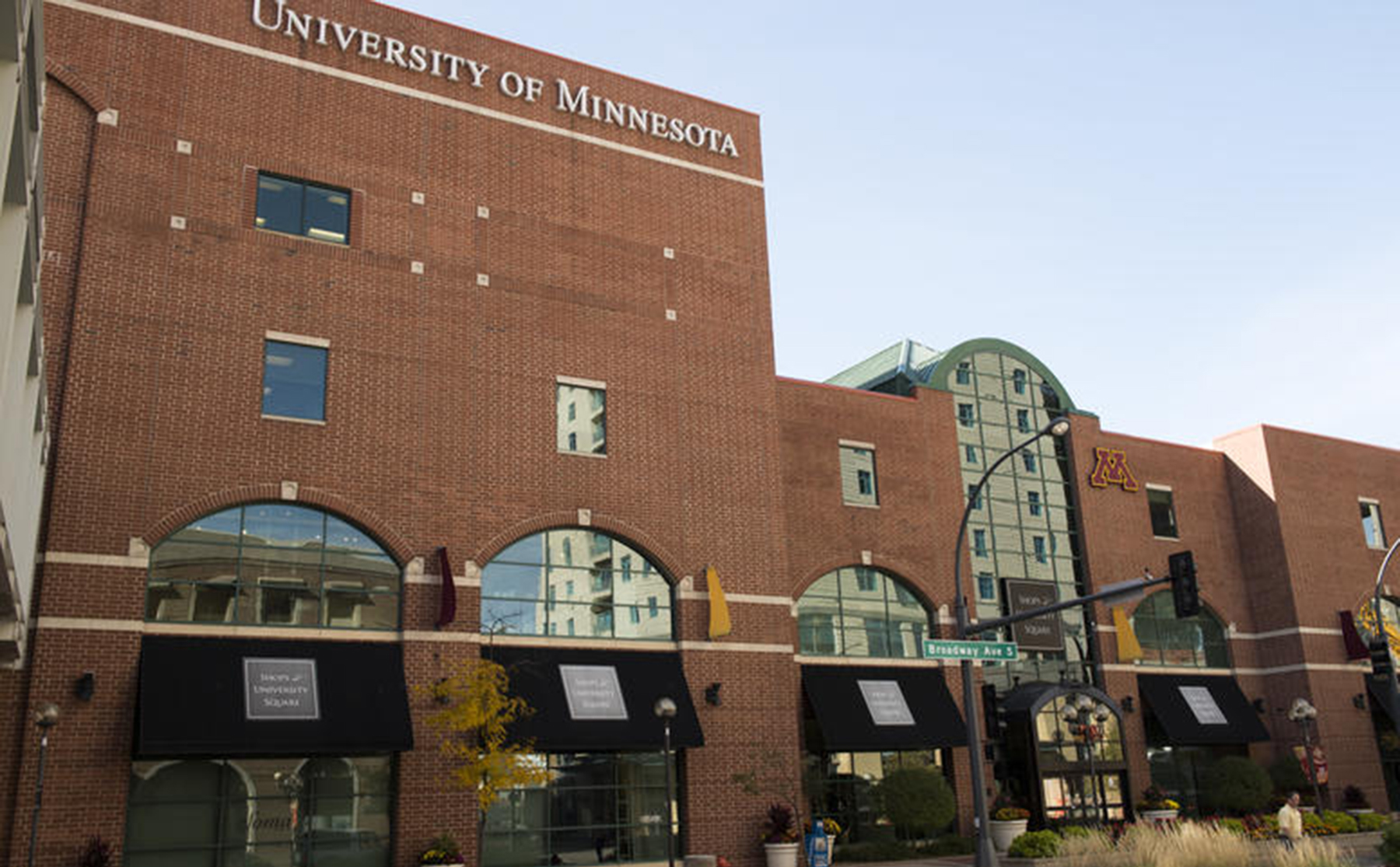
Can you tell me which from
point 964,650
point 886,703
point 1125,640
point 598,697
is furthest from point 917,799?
point 1125,640

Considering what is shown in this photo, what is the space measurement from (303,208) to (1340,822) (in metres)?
34.3

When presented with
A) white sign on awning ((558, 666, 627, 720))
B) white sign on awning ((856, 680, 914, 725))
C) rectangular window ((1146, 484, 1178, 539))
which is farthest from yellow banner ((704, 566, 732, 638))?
rectangular window ((1146, 484, 1178, 539))

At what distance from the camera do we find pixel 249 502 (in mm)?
25328

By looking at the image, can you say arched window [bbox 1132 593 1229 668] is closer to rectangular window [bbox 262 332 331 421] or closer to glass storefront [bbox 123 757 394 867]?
glass storefront [bbox 123 757 394 867]

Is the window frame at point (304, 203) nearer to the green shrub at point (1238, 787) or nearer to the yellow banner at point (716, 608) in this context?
the yellow banner at point (716, 608)

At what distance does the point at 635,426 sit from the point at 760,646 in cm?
646

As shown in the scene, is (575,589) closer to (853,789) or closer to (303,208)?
(853,789)

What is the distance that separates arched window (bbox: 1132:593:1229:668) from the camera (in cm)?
4091

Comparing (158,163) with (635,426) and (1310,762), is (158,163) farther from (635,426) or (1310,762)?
(1310,762)

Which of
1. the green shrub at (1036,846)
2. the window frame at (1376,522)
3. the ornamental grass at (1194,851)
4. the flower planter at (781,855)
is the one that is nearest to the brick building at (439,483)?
the flower planter at (781,855)

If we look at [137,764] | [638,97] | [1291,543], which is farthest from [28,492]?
[1291,543]

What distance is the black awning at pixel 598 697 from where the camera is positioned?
26.4 metres

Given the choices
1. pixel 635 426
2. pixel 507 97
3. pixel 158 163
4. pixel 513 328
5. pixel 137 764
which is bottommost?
pixel 137 764

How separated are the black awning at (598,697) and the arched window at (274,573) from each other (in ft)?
10.0
